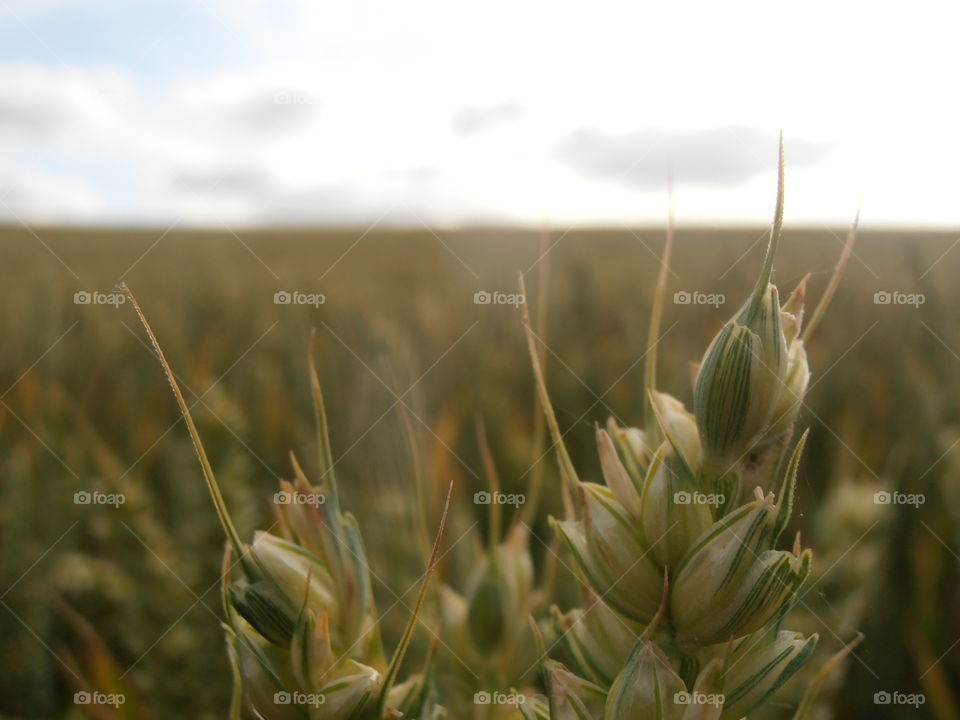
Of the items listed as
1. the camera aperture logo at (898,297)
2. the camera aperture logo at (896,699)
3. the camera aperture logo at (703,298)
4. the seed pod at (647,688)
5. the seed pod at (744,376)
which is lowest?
the camera aperture logo at (896,699)

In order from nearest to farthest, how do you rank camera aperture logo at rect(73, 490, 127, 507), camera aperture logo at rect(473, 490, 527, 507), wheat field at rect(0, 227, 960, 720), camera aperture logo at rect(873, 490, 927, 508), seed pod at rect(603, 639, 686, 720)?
1. seed pod at rect(603, 639, 686, 720)
2. camera aperture logo at rect(473, 490, 527, 507)
3. wheat field at rect(0, 227, 960, 720)
4. camera aperture logo at rect(73, 490, 127, 507)
5. camera aperture logo at rect(873, 490, 927, 508)

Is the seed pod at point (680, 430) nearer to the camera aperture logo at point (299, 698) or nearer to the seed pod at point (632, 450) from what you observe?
the seed pod at point (632, 450)

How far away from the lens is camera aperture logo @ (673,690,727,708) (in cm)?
24

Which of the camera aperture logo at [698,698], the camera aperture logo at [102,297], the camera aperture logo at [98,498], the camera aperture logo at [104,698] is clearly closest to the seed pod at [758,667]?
the camera aperture logo at [698,698]

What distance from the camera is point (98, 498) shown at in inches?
35.8

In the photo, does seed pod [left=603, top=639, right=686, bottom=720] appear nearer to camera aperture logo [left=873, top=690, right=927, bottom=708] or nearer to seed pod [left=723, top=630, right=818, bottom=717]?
seed pod [left=723, top=630, right=818, bottom=717]

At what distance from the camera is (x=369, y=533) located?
0.76 meters

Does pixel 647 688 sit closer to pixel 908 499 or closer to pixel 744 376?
pixel 744 376

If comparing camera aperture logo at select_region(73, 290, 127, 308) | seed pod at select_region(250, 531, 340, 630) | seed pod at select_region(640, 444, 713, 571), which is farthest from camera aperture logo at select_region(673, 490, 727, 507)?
camera aperture logo at select_region(73, 290, 127, 308)

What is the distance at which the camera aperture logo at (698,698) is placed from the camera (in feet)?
0.79

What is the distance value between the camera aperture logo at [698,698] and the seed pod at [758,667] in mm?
16

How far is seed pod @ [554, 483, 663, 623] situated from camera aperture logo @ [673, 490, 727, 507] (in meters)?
0.02

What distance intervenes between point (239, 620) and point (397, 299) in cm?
206

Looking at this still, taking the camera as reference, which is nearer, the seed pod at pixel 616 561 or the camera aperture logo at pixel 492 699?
the seed pod at pixel 616 561
